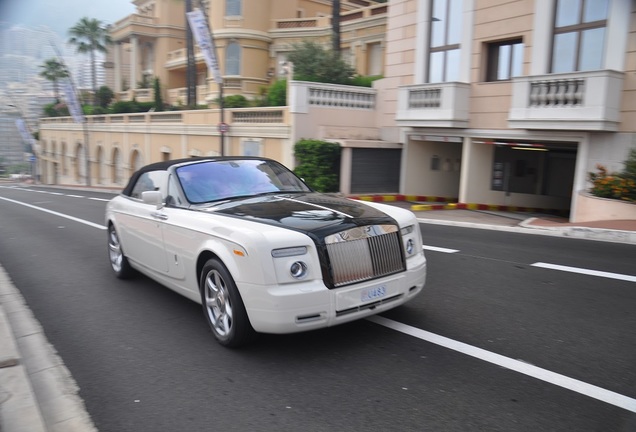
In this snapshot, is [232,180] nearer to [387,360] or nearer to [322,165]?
[387,360]

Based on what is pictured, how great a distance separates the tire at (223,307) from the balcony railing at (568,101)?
11.5m

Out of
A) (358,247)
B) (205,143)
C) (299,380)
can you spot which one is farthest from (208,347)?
(205,143)

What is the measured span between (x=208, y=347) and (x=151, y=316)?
4.10 ft

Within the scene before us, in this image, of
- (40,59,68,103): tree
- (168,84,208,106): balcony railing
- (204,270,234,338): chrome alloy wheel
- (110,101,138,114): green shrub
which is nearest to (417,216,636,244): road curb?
(204,270,234,338): chrome alloy wheel

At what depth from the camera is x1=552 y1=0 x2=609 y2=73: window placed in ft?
45.4

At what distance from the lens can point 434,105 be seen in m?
17.2

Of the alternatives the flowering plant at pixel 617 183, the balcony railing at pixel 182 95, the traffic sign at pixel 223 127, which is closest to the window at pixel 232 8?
the balcony railing at pixel 182 95

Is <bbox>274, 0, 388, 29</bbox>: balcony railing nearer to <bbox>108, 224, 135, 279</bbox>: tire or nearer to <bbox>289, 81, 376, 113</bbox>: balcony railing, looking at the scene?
<bbox>289, 81, 376, 113</bbox>: balcony railing

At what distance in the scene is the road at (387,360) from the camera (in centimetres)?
357

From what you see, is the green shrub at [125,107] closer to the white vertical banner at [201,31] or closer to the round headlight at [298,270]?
the white vertical banner at [201,31]

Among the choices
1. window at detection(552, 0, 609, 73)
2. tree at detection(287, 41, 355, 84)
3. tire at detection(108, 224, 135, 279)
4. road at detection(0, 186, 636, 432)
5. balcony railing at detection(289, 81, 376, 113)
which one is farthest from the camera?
tree at detection(287, 41, 355, 84)

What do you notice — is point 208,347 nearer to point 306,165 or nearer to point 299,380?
point 299,380

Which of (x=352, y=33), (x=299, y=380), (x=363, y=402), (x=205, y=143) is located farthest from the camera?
(x=352, y=33)

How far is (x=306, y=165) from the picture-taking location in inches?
719
